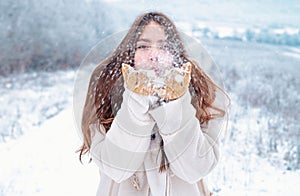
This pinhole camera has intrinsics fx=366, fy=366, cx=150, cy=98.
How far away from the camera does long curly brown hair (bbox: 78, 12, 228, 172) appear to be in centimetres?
124

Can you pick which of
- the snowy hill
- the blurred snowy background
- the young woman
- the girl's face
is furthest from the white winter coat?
the snowy hill

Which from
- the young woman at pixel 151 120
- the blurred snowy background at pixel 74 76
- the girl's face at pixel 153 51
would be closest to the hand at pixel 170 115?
the young woman at pixel 151 120

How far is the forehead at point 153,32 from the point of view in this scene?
1.18m

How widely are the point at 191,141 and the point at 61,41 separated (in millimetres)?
19262

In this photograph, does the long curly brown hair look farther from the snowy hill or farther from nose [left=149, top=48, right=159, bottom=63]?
the snowy hill

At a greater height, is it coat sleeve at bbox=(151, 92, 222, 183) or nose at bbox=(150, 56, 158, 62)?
nose at bbox=(150, 56, 158, 62)

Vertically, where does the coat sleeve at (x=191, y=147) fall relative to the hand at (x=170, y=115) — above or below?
below

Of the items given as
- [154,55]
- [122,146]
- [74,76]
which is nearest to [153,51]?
[154,55]

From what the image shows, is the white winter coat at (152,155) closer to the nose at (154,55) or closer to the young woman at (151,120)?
the young woman at (151,120)

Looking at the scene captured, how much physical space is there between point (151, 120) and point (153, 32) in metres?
0.29

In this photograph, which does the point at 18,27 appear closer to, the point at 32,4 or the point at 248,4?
the point at 32,4

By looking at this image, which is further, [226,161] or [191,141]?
[226,161]

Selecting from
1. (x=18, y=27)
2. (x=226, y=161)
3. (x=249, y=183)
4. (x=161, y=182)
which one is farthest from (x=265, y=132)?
(x=18, y=27)

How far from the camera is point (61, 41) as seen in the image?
19609 millimetres
